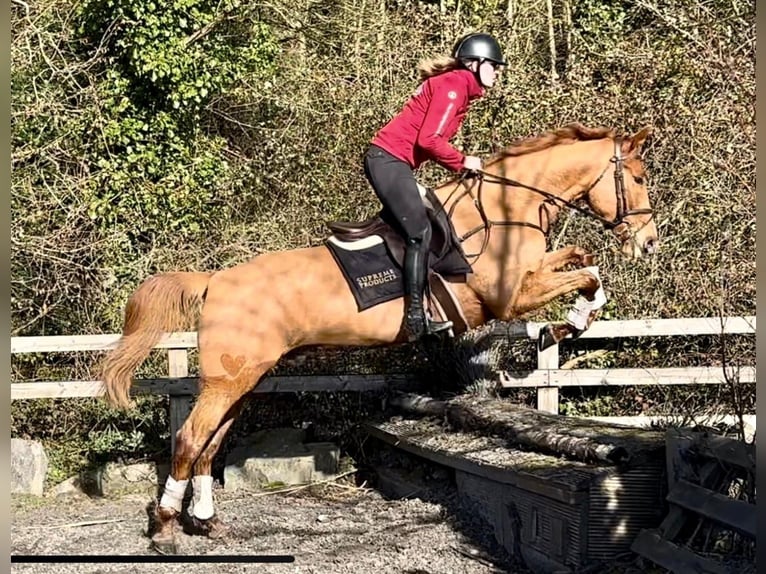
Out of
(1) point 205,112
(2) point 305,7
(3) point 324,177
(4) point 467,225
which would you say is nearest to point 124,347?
(4) point 467,225

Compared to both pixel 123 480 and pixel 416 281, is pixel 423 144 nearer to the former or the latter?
pixel 416 281

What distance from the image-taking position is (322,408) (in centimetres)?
991

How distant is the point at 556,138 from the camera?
7082mm

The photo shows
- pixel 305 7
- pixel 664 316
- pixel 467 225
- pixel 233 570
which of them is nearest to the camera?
pixel 233 570

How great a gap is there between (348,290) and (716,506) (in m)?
3.12

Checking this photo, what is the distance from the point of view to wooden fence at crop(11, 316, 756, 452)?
8.02m

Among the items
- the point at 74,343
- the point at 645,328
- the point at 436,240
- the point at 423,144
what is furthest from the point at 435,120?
the point at 74,343

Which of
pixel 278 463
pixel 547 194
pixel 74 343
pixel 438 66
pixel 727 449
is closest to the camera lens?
pixel 727 449

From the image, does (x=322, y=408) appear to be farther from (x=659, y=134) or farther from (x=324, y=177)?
(x=659, y=134)

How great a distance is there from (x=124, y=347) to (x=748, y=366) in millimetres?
5035

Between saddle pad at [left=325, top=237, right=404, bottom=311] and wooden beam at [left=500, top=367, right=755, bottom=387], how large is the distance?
188 centimetres

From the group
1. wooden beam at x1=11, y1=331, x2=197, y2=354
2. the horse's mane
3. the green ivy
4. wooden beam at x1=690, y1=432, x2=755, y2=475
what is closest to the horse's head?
the horse's mane

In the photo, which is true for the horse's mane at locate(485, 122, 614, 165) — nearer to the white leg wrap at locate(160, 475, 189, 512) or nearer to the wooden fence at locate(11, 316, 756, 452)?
the wooden fence at locate(11, 316, 756, 452)

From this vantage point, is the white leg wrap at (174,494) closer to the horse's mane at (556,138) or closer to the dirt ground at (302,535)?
the dirt ground at (302,535)
